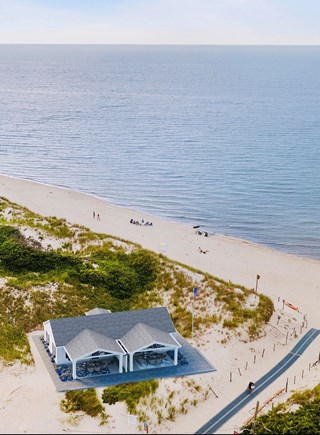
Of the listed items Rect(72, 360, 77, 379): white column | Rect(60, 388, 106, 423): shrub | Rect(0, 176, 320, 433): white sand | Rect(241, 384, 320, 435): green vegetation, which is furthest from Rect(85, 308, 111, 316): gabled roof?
Rect(241, 384, 320, 435): green vegetation

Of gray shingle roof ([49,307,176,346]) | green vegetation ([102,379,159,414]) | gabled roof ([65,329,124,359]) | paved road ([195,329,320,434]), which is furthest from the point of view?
gray shingle roof ([49,307,176,346])

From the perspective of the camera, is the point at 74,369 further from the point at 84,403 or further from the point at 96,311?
the point at 96,311

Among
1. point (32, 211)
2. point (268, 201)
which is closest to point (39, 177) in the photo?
point (32, 211)

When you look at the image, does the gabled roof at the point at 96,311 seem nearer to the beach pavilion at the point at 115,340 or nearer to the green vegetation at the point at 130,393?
the beach pavilion at the point at 115,340

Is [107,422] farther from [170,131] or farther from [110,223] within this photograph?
[170,131]

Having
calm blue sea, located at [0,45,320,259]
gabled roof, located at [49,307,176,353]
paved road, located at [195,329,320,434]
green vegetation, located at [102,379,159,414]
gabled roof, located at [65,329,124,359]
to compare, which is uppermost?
calm blue sea, located at [0,45,320,259]

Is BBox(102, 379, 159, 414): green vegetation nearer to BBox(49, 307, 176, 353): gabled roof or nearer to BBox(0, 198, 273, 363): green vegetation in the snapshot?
BBox(49, 307, 176, 353): gabled roof
